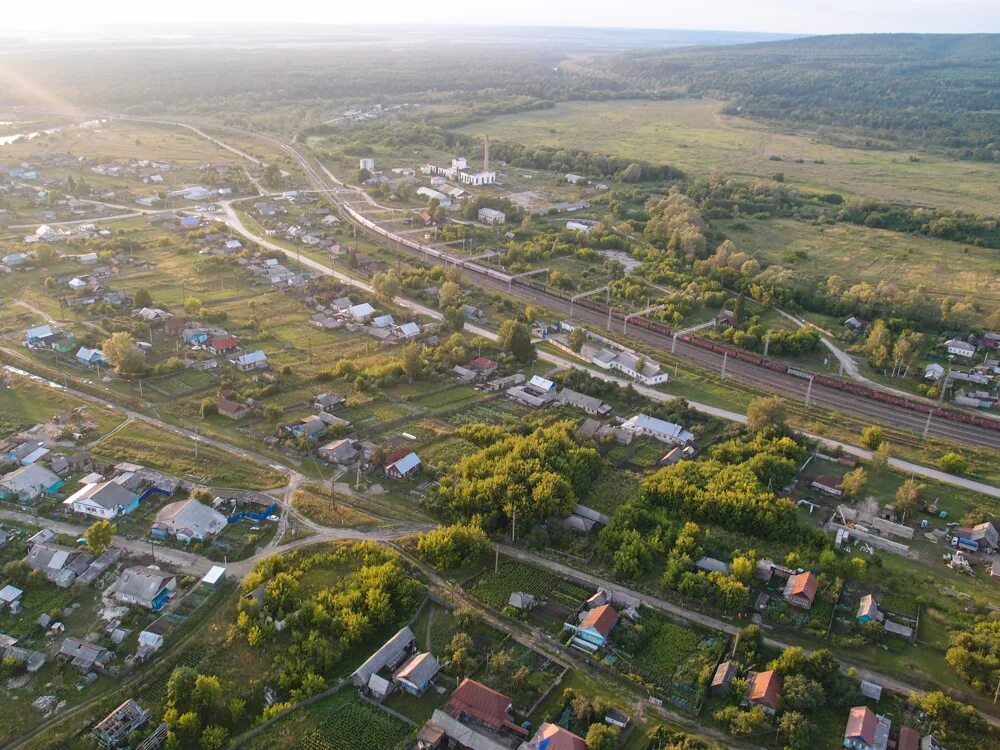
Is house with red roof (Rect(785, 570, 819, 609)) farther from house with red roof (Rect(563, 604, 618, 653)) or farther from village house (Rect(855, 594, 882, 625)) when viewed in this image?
house with red roof (Rect(563, 604, 618, 653))

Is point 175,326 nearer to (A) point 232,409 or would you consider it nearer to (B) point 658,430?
(A) point 232,409

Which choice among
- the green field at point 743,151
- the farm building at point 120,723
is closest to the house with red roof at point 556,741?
the farm building at point 120,723

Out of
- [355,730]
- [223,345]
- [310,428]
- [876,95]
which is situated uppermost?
[876,95]

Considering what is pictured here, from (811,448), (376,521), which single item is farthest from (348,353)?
(811,448)

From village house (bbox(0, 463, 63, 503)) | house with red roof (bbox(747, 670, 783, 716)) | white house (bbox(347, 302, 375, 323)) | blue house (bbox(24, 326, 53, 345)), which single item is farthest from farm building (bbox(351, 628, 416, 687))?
blue house (bbox(24, 326, 53, 345))

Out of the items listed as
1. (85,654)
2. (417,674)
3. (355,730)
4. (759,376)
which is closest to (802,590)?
(417,674)

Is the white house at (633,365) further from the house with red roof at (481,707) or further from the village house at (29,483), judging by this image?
the village house at (29,483)

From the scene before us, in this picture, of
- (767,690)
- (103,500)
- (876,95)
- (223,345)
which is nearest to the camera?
(767,690)
